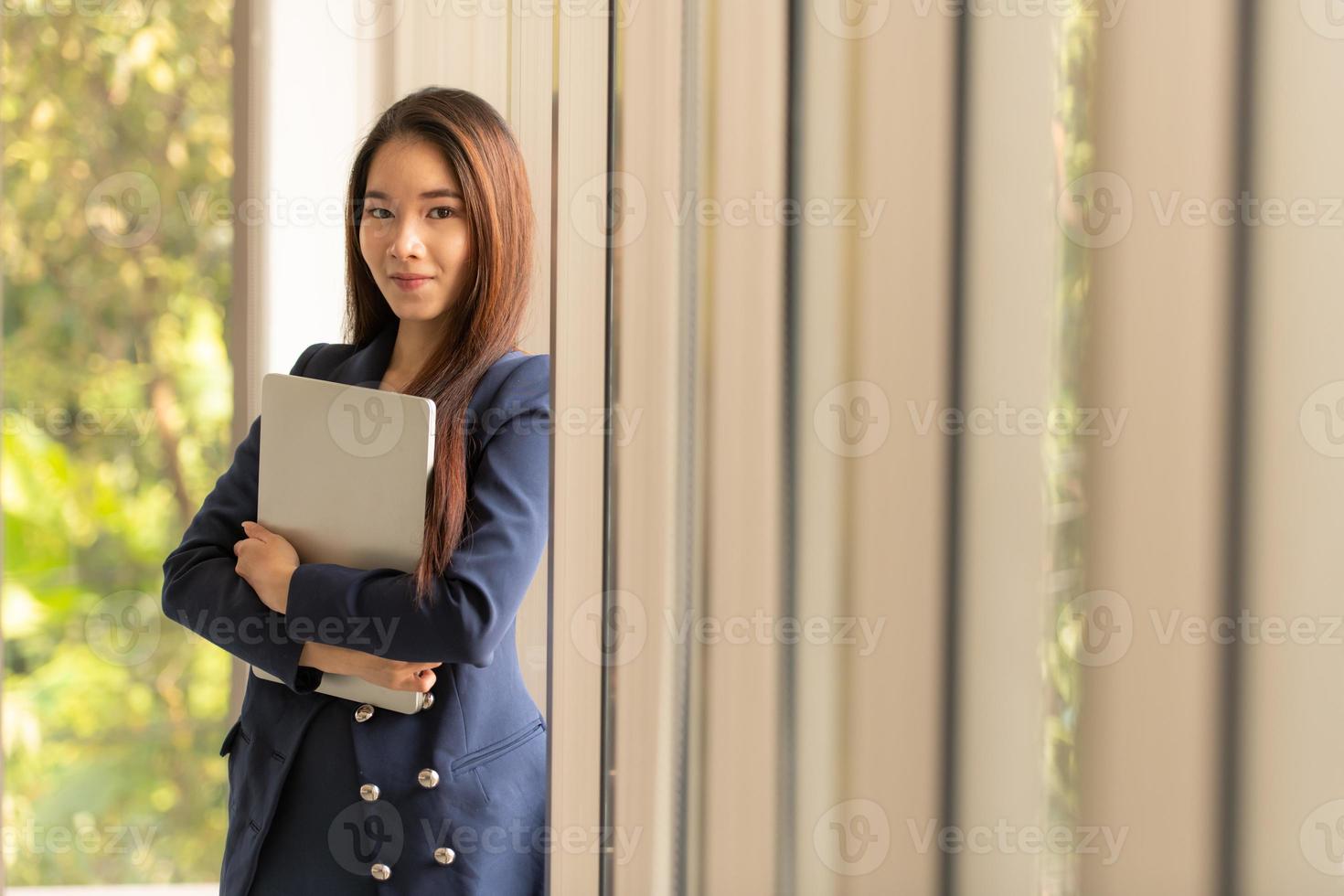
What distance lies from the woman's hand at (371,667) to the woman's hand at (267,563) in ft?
0.16

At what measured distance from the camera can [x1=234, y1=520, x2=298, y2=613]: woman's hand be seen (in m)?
0.82

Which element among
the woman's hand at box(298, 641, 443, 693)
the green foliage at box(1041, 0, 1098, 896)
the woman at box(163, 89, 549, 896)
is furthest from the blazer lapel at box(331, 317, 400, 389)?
the green foliage at box(1041, 0, 1098, 896)

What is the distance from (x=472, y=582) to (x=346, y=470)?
0.15 metres

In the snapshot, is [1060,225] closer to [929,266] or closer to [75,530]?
[929,266]

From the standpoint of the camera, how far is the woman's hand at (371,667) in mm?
812

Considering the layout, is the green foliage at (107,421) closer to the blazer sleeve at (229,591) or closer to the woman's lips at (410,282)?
the blazer sleeve at (229,591)

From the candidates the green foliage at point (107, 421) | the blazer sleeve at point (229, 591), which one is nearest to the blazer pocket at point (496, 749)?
the blazer sleeve at point (229, 591)

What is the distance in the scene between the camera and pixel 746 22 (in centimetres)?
66

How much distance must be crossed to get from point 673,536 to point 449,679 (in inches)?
11.9

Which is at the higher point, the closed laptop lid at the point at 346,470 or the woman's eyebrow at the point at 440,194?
the woman's eyebrow at the point at 440,194

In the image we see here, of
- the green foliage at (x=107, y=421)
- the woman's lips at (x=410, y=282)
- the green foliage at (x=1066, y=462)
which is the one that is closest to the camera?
the green foliage at (x=1066, y=462)

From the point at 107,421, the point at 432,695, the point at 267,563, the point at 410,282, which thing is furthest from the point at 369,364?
the point at 107,421

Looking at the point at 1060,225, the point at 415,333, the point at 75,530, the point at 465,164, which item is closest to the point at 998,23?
the point at 1060,225

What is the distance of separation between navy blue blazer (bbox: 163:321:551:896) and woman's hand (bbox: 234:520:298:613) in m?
0.01
